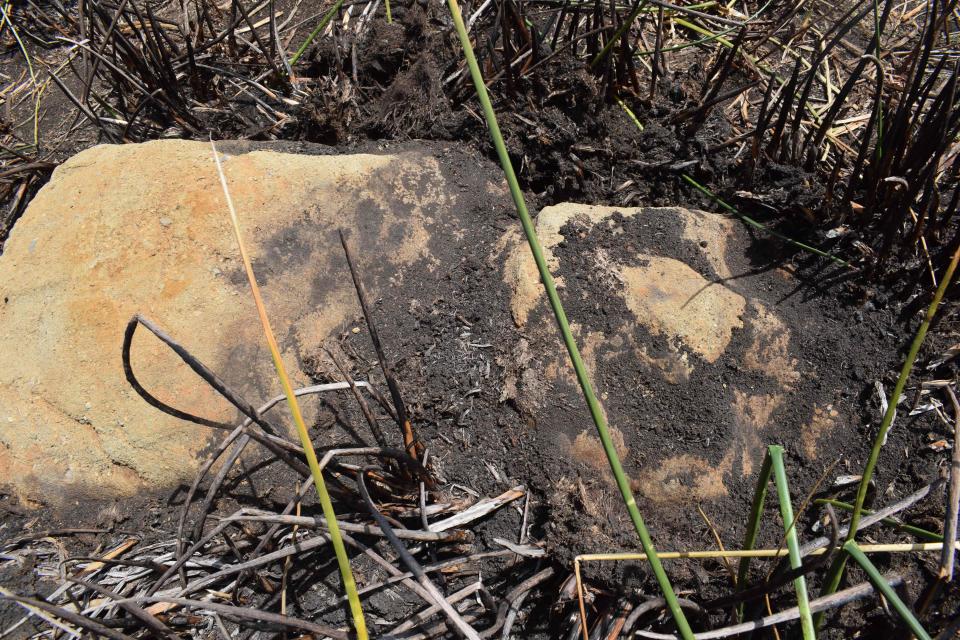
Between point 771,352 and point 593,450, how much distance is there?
45cm

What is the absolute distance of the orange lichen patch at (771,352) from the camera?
1373 mm

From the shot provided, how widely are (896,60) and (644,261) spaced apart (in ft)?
4.02

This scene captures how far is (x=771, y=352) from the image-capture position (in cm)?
139

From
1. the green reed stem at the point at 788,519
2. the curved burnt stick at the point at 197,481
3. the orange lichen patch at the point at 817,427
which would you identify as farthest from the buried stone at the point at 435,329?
the green reed stem at the point at 788,519

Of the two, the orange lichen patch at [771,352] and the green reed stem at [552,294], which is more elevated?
the green reed stem at [552,294]

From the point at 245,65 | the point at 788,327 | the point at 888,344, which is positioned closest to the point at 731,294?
the point at 788,327

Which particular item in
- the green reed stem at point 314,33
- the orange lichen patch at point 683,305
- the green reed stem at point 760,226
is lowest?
the orange lichen patch at point 683,305

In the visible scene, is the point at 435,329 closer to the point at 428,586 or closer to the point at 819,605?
the point at 428,586

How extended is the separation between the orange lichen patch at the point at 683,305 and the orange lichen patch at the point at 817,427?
0.78ft

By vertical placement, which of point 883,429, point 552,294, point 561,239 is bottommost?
point 561,239

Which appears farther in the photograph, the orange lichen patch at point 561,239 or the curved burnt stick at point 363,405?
the orange lichen patch at point 561,239

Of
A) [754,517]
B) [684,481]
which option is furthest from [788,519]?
[684,481]

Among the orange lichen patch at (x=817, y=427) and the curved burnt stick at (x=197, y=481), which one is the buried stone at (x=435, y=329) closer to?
the orange lichen patch at (x=817, y=427)

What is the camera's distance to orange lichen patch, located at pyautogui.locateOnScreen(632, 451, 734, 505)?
1290 mm
